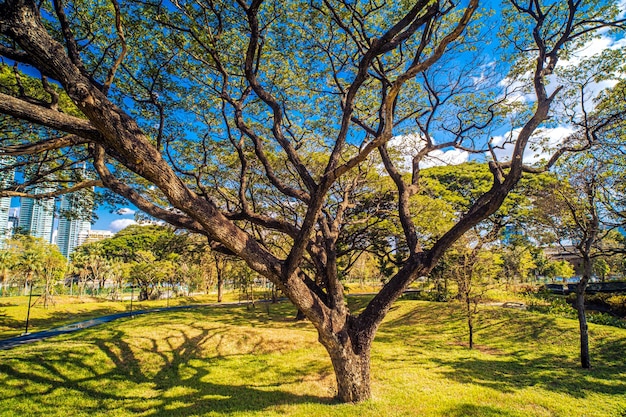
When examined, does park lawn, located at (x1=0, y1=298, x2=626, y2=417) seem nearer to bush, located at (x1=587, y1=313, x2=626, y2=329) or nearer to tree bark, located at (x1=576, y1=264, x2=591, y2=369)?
tree bark, located at (x1=576, y1=264, x2=591, y2=369)

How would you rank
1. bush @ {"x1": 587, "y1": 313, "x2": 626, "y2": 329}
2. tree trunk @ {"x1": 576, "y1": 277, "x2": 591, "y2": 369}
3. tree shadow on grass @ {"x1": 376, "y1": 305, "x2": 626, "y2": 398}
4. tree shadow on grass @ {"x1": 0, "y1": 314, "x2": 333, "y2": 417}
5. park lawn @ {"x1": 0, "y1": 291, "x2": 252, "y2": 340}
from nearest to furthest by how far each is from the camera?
tree shadow on grass @ {"x1": 0, "y1": 314, "x2": 333, "y2": 417} → tree shadow on grass @ {"x1": 376, "y1": 305, "x2": 626, "y2": 398} → tree trunk @ {"x1": 576, "y1": 277, "x2": 591, "y2": 369} → bush @ {"x1": 587, "y1": 313, "x2": 626, "y2": 329} → park lawn @ {"x1": 0, "y1": 291, "x2": 252, "y2": 340}

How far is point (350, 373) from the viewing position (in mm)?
5637

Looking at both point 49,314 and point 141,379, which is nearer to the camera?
point 141,379

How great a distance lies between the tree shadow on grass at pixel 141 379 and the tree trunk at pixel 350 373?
1.82 feet

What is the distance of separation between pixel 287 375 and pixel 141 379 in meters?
3.65

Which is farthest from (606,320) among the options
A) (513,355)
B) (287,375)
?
(287,375)

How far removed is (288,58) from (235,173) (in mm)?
6774

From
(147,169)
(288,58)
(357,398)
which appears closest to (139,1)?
(288,58)

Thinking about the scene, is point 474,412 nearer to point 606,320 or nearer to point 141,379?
point 141,379

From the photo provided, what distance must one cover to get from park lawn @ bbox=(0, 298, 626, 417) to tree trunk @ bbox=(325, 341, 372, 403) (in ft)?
0.78

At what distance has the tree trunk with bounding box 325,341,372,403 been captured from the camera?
558 cm

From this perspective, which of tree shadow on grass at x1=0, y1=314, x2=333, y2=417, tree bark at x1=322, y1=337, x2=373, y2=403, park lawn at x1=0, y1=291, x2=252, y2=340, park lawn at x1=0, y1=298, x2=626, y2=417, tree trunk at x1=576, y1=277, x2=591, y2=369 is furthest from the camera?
park lawn at x1=0, y1=291, x2=252, y2=340

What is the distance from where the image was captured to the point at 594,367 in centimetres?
862

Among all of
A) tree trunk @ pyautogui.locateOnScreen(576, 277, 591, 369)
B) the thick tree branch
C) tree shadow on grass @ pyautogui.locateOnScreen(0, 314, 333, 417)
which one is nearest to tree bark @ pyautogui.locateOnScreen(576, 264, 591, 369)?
tree trunk @ pyautogui.locateOnScreen(576, 277, 591, 369)
